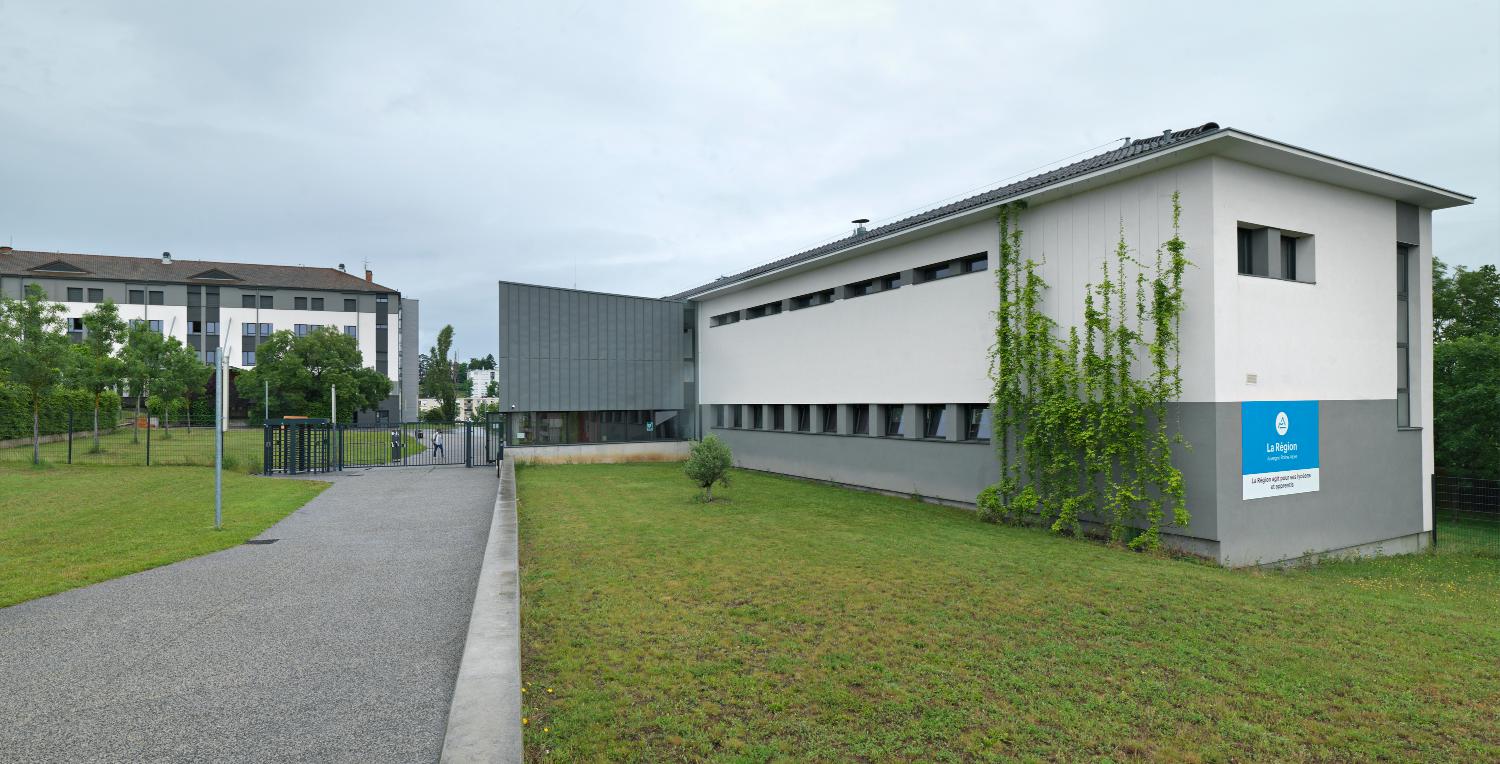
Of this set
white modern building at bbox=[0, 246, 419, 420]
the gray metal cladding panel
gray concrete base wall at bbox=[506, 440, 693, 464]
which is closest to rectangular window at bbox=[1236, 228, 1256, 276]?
gray concrete base wall at bbox=[506, 440, 693, 464]

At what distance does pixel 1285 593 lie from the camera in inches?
347

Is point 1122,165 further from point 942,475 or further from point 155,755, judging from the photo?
point 155,755

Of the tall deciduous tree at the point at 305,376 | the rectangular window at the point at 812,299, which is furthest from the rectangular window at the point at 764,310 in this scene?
the tall deciduous tree at the point at 305,376

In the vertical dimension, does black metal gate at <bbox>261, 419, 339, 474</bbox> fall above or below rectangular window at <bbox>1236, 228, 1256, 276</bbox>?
below

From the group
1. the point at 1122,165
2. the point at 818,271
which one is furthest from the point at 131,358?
the point at 1122,165

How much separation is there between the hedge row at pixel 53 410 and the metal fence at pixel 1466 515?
3725 cm

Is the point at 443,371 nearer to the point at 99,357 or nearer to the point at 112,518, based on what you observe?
the point at 99,357

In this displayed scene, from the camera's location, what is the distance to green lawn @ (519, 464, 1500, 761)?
4387 mm

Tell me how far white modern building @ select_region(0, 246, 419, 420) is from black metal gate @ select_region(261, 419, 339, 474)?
4758cm

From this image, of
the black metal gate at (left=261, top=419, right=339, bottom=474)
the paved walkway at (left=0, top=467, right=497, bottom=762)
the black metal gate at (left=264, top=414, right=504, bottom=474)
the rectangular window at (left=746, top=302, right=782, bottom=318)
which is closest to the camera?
the paved walkway at (left=0, top=467, right=497, bottom=762)

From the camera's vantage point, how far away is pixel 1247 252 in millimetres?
12445

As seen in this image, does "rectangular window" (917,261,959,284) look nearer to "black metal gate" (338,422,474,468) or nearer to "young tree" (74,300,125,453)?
"black metal gate" (338,422,474,468)

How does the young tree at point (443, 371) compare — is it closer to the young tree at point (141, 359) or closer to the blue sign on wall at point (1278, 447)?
the young tree at point (141, 359)

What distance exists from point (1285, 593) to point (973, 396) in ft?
24.3
